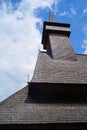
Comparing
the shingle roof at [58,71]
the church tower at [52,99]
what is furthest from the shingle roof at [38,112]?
the shingle roof at [58,71]

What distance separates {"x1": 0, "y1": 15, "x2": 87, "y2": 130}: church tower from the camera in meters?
7.89

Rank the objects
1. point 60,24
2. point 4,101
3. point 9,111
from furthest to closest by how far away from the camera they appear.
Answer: point 60,24
point 4,101
point 9,111

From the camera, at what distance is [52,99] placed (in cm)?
960

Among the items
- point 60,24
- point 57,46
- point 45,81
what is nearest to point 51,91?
point 45,81

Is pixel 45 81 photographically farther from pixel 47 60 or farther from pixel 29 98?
pixel 47 60

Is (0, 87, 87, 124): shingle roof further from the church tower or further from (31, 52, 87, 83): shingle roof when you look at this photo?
(31, 52, 87, 83): shingle roof

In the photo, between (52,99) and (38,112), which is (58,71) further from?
(38,112)

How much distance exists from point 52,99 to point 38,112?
1.41 meters

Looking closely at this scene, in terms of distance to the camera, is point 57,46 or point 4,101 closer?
point 4,101

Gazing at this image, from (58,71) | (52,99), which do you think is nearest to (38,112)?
(52,99)

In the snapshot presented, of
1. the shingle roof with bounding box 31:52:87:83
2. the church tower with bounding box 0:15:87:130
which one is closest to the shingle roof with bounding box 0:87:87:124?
→ the church tower with bounding box 0:15:87:130

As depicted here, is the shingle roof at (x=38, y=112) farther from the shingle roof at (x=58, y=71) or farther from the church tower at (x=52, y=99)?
the shingle roof at (x=58, y=71)

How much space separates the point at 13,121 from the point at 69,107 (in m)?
2.55

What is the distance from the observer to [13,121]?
7.83 m
